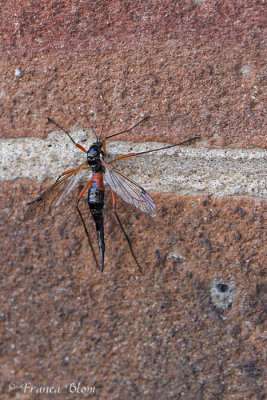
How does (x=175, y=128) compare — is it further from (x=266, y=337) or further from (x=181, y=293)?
(x=266, y=337)

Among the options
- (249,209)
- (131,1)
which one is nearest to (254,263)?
(249,209)

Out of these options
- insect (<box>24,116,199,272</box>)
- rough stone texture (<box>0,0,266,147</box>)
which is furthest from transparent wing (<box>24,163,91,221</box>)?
rough stone texture (<box>0,0,266,147</box>)

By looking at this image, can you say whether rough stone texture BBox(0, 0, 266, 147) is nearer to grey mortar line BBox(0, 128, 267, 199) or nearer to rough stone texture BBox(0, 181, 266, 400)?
grey mortar line BBox(0, 128, 267, 199)

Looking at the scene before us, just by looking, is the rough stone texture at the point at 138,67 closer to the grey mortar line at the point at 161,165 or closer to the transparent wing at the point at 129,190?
the grey mortar line at the point at 161,165

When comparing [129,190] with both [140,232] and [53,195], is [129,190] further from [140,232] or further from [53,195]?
[53,195]

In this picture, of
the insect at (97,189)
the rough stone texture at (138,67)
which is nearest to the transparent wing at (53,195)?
the insect at (97,189)
